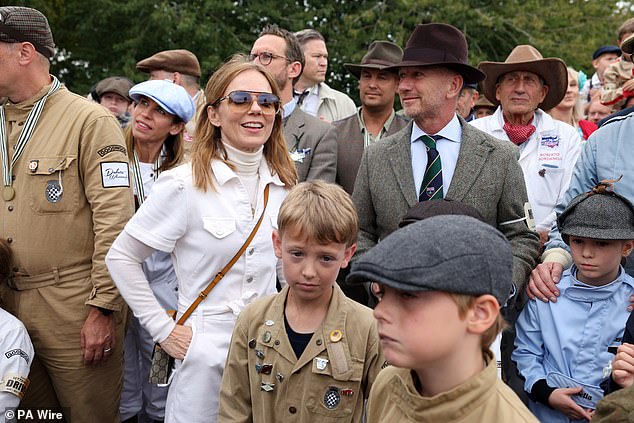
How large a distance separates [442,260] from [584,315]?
2207 mm

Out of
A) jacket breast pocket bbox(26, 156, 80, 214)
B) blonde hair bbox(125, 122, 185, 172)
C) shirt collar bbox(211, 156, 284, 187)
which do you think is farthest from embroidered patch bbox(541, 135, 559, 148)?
jacket breast pocket bbox(26, 156, 80, 214)

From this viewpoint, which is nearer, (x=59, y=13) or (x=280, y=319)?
(x=280, y=319)

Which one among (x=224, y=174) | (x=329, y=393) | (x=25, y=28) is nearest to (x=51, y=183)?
(x=25, y=28)

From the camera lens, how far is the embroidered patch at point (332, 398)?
3.20 metres

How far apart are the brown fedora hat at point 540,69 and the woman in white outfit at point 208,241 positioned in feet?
7.83

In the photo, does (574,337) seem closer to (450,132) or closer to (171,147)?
(450,132)

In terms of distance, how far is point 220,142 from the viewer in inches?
155

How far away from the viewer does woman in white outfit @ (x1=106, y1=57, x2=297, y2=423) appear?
3627mm

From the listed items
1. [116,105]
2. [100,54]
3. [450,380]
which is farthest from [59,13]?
[450,380]

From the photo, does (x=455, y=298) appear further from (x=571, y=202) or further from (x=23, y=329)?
(x=23, y=329)

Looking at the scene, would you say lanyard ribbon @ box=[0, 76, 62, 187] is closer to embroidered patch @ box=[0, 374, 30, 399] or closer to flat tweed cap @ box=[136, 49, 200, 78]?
embroidered patch @ box=[0, 374, 30, 399]

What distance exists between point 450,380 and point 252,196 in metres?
1.88

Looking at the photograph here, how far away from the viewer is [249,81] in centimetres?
390

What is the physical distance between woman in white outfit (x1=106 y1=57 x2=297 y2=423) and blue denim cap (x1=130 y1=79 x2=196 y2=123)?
1270mm
